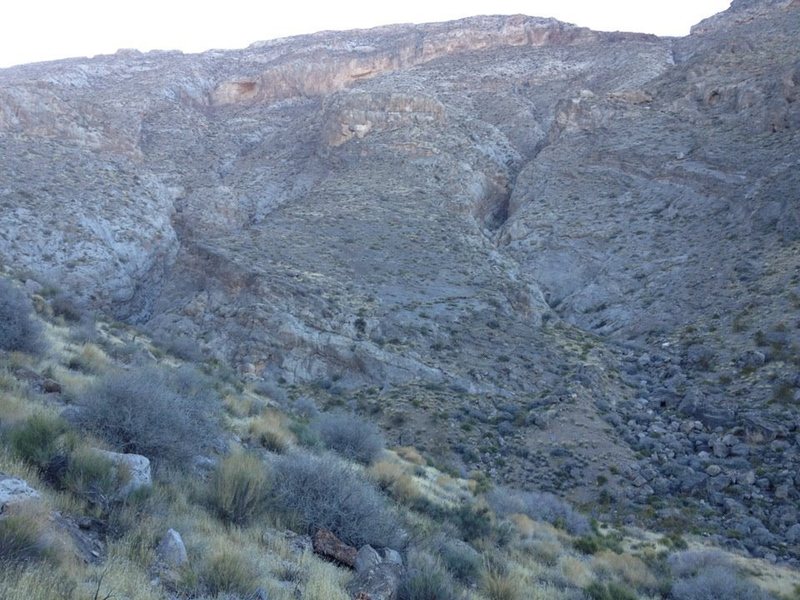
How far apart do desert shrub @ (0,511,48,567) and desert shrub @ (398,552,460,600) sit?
298 cm

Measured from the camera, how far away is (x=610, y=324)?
27766 millimetres

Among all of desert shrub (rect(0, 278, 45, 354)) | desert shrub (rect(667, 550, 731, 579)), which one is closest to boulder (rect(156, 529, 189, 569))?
desert shrub (rect(0, 278, 45, 354))

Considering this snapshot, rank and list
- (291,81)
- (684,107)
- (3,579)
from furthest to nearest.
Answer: (291,81) < (684,107) < (3,579)

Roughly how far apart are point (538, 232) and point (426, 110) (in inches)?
491

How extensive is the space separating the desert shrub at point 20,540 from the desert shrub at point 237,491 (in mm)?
2284

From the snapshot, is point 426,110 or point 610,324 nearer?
point 610,324

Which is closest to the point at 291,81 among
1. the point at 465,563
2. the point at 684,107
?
the point at 684,107

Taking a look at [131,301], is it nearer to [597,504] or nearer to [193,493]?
[597,504]

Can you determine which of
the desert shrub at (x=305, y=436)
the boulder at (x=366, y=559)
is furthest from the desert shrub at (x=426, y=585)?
the desert shrub at (x=305, y=436)

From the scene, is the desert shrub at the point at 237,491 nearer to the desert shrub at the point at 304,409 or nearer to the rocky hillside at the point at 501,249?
the desert shrub at the point at 304,409

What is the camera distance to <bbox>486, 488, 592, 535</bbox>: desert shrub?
13.2 metres

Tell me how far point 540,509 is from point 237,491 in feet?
28.5

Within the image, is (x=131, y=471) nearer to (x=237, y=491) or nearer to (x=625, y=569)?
(x=237, y=491)

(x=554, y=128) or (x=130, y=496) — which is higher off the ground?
(x=554, y=128)
